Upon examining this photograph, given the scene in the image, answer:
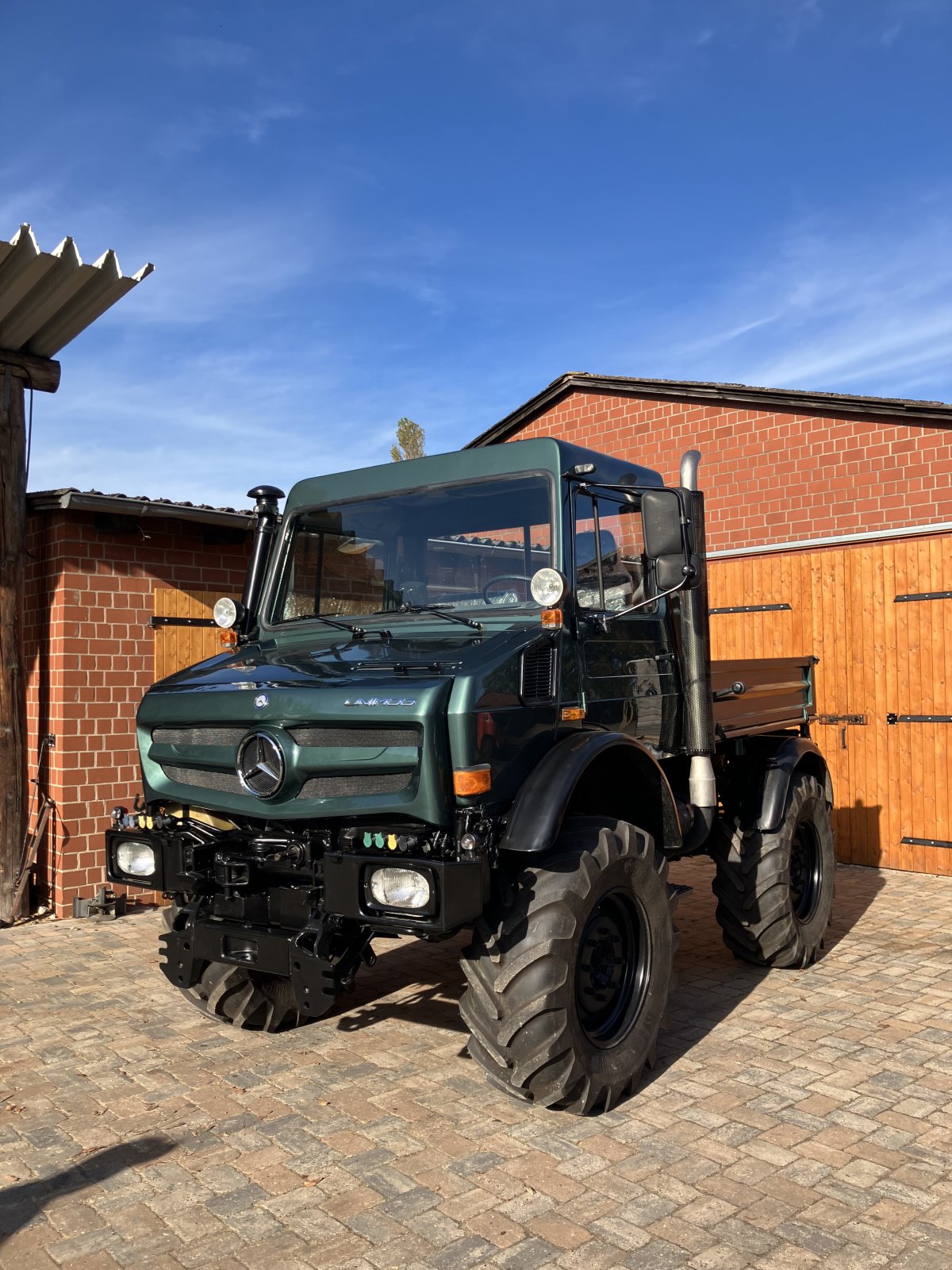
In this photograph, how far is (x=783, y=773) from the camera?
6.10 metres

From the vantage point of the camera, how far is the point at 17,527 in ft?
24.6

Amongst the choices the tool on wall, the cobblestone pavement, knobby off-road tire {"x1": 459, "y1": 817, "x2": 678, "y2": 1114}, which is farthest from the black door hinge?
the tool on wall

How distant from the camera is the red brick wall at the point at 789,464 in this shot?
952cm

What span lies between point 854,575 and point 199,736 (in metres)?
6.88

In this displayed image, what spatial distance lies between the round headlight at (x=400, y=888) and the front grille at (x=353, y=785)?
0.96 feet

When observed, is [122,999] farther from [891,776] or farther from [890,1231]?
[891,776]

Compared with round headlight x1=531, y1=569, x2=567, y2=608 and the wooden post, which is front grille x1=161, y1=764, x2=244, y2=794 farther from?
the wooden post

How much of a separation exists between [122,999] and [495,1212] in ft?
10.1

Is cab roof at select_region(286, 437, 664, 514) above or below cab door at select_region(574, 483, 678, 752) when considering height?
above

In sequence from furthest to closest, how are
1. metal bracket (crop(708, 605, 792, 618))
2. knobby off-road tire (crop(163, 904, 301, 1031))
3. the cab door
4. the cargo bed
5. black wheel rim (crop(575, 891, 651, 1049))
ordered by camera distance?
metal bracket (crop(708, 605, 792, 618)) < the cargo bed < knobby off-road tire (crop(163, 904, 301, 1031)) < the cab door < black wheel rim (crop(575, 891, 651, 1049))

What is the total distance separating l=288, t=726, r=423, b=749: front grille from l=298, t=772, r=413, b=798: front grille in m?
0.12

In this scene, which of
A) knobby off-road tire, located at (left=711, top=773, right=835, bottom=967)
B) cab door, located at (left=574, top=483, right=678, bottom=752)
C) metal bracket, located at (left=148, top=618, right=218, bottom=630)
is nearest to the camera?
cab door, located at (left=574, top=483, right=678, bottom=752)

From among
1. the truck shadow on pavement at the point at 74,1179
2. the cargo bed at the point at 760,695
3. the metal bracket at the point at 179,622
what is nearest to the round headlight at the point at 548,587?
the cargo bed at the point at 760,695

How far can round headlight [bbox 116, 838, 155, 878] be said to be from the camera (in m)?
4.46
